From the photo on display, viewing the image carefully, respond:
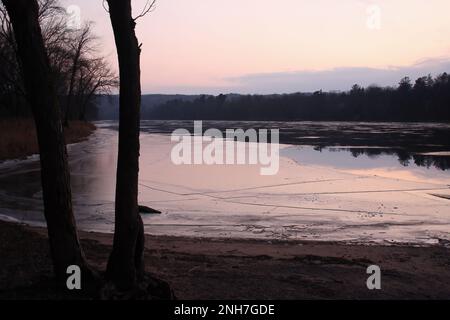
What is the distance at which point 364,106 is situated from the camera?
13838cm

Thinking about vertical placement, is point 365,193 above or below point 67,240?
below

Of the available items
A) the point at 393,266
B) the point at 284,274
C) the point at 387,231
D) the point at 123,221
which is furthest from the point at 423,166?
the point at 123,221

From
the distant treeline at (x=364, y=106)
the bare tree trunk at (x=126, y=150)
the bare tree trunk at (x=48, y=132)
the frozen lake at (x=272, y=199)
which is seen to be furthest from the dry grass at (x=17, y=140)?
the distant treeline at (x=364, y=106)

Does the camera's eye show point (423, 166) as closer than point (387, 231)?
No

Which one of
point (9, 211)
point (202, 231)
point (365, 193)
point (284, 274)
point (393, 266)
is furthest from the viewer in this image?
point (365, 193)

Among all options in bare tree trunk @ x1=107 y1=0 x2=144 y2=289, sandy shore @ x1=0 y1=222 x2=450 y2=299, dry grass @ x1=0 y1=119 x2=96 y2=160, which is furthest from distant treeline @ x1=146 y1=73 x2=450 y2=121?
bare tree trunk @ x1=107 y1=0 x2=144 y2=289

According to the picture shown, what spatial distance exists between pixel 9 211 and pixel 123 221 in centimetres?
1006

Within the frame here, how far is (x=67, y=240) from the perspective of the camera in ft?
20.2

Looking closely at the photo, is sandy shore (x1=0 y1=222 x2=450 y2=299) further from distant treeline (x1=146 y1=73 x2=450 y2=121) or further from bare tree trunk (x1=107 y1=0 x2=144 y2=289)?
distant treeline (x1=146 y1=73 x2=450 y2=121)

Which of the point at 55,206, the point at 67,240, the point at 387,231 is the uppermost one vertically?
the point at 55,206

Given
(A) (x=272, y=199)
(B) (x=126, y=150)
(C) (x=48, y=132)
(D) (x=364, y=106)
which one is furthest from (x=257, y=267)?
(D) (x=364, y=106)

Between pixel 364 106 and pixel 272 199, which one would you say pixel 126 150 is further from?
pixel 364 106

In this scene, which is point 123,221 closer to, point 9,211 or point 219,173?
point 9,211

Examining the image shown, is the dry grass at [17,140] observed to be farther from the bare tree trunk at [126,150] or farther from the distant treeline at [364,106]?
the distant treeline at [364,106]
